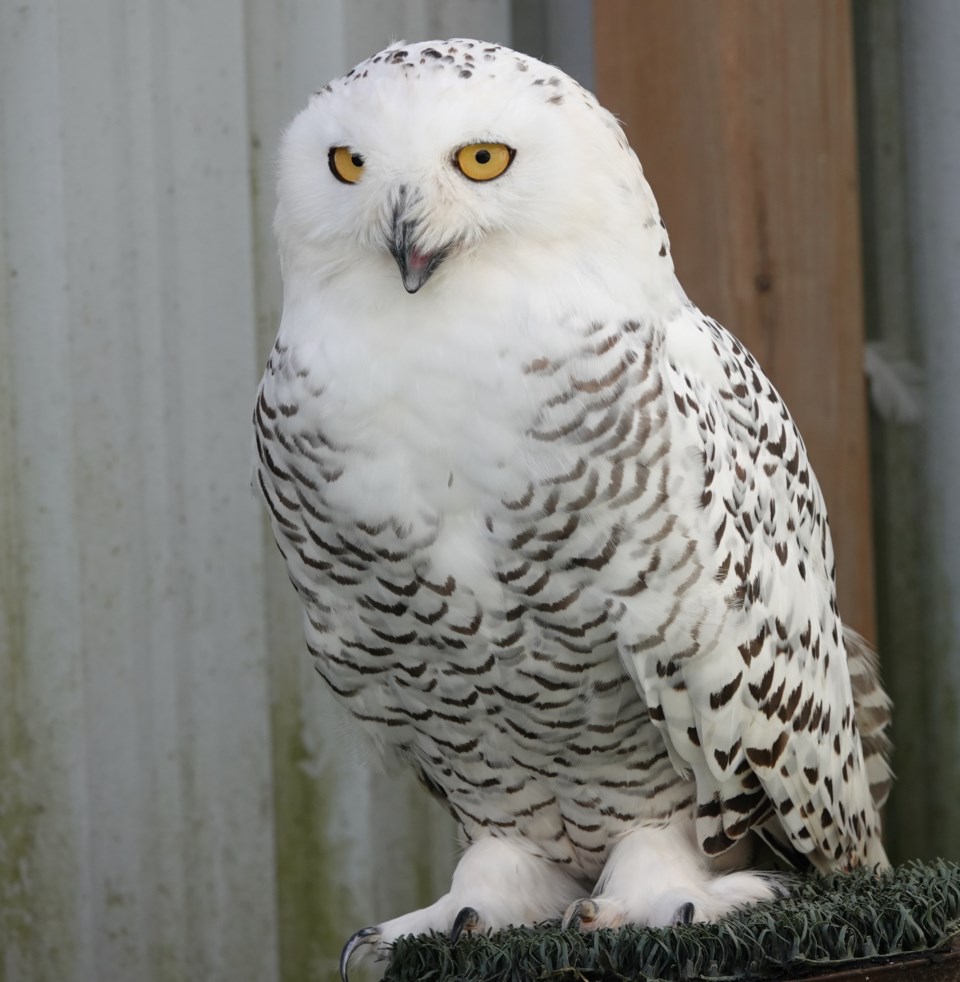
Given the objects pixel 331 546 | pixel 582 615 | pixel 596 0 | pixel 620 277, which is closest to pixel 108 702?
pixel 331 546

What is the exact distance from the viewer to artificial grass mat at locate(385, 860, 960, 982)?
1.65 meters

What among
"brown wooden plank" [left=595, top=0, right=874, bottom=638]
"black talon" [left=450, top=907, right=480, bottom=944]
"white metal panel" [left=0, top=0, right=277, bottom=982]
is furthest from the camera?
"white metal panel" [left=0, top=0, right=277, bottom=982]

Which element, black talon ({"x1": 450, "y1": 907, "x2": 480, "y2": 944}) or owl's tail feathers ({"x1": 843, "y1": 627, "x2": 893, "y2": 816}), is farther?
owl's tail feathers ({"x1": 843, "y1": 627, "x2": 893, "y2": 816})

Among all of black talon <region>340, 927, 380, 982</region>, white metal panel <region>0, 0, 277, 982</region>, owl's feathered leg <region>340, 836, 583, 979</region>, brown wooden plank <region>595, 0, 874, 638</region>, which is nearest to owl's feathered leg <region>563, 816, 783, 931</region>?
owl's feathered leg <region>340, 836, 583, 979</region>

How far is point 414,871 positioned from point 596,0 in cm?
180

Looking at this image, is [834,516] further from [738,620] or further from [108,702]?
[108,702]

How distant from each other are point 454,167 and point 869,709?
1276mm

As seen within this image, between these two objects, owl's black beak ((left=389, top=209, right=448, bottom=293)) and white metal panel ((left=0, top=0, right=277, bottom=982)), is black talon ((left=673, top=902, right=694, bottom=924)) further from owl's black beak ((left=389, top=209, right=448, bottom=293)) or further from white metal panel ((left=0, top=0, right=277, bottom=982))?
white metal panel ((left=0, top=0, right=277, bottom=982))

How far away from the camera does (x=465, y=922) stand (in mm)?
1967

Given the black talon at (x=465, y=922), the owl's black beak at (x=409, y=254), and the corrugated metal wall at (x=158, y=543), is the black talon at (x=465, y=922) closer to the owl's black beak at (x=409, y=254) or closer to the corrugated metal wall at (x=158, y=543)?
the corrugated metal wall at (x=158, y=543)

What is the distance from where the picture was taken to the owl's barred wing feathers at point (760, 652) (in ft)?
5.81

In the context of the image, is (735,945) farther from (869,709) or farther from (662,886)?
(869,709)

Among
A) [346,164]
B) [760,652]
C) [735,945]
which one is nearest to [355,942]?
[735,945]

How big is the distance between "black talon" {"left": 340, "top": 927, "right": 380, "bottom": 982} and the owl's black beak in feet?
3.22
